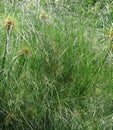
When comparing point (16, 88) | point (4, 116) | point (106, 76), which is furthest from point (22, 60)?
point (106, 76)

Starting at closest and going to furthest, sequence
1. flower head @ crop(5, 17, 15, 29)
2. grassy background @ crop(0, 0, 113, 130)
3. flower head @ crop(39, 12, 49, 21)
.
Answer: flower head @ crop(5, 17, 15, 29)
grassy background @ crop(0, 0, 113, 130)
flower head @ crop(39, 12, 49, 21)

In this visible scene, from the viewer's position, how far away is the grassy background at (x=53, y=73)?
237 centimetres

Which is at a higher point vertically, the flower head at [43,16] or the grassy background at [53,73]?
the flower head at [43,16]

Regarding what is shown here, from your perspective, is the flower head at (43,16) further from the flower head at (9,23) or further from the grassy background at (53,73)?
the flower head at (9,23)

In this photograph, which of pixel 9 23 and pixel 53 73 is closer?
pixel 9 23

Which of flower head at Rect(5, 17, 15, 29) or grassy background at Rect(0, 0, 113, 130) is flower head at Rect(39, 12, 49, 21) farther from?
flower head at Rect(5, 17, 15, 29)

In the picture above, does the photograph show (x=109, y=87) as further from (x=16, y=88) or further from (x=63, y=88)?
(x=16, y=88)

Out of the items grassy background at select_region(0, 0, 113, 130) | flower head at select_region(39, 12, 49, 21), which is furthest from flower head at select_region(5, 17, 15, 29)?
flower head at select_region(39, 12, 49, 21)

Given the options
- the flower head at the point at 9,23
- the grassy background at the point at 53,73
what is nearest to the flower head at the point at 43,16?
the grassy background at the point at 53,73

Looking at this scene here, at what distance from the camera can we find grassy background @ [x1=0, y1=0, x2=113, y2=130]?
2.37m

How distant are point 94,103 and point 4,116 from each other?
48 centimetres

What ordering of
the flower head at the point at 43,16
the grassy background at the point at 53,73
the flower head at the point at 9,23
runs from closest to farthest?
the flower head at the point at 9,23 → the grassy background at the point at 53,73 → the flower head at the point at 43,16

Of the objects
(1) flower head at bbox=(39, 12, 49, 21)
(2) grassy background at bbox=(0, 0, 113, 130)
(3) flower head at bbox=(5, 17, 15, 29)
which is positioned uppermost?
(3) flower head at bbox=(5, 17, 15, 29)

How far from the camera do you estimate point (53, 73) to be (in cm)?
250
